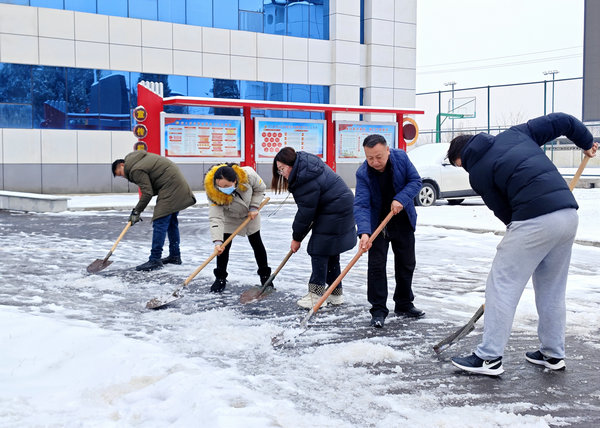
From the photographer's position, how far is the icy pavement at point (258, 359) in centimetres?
374

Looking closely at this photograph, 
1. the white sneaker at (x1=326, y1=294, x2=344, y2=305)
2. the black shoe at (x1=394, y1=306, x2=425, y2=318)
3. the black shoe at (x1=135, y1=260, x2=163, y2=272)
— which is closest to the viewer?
the black shoe at (x1=394, y1=306, x2=425, y2=318)

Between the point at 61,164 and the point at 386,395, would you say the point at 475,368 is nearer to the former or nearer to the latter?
the point at 386,395

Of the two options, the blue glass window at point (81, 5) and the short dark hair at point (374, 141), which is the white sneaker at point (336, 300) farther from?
the blue glass window at point (81, 5)

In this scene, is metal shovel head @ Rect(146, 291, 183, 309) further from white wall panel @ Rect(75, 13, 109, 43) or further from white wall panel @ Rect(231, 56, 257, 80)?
white wall panel @ Rect(231, 56, 257, 80)

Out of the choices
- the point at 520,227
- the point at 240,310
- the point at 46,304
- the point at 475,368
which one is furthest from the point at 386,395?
the point at 46,304

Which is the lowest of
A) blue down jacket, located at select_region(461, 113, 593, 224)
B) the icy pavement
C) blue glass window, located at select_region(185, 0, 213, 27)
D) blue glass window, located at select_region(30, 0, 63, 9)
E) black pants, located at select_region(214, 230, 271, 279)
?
the icy pavement

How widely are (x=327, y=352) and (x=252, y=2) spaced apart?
22.8 metres

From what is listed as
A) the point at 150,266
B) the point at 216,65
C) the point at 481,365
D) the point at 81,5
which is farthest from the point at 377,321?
the point at 216,65

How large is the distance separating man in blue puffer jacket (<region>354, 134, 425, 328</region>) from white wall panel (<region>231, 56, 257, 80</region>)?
20422 mm

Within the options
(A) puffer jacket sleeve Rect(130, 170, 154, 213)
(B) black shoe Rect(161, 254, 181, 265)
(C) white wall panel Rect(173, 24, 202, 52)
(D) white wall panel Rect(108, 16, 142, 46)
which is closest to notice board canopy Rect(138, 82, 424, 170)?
(C) white wall panel Rect(173, 24, 202, 52)

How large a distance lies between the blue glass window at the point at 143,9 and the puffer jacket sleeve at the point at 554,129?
69.8ft

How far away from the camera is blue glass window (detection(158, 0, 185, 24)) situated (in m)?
24.2

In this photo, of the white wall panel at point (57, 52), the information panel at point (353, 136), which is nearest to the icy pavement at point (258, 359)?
the information panel at point (353, 136)

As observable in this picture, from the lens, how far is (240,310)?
253 inches
